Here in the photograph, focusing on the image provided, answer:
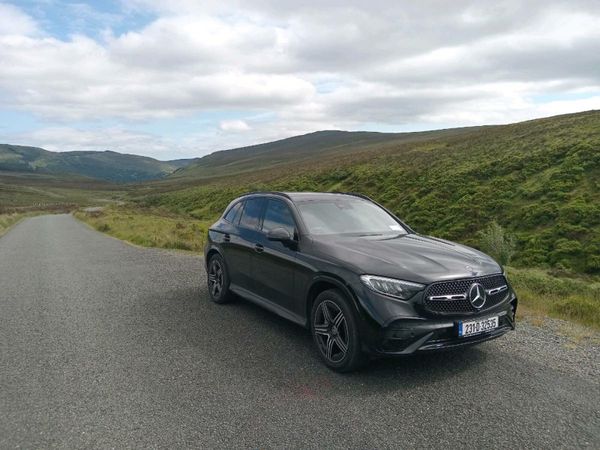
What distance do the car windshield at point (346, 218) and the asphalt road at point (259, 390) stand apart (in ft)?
4.60

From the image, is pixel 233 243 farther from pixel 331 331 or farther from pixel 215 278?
pixel 331 331

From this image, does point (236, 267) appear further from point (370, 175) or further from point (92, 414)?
point (370, 175)

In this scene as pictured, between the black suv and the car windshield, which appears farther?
the car windshield

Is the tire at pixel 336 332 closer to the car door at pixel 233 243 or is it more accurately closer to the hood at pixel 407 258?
the hood at pixel 407 258

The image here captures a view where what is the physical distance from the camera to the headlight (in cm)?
432

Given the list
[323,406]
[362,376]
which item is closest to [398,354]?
[362,376]

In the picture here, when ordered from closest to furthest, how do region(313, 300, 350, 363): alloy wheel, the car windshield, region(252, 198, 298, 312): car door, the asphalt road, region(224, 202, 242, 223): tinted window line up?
the asphalt road, region(313, 300, 350, 363): alloy wheel, region(252, 198, 298, 312): car door, the car windshield, region(224, 202, 242, 223): tinted window

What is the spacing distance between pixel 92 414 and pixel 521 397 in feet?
11.9

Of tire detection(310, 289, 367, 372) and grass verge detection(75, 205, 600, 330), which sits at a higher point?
tire detection(310, 289, 367, 372)

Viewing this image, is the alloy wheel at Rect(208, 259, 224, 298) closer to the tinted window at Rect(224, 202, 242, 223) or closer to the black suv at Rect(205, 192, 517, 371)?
the tinted window at Rect(224, 202, 242, 223)

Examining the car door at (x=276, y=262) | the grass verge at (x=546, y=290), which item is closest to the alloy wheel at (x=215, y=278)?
the car door at (x=276, y=262)

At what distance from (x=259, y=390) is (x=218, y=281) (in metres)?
3.42

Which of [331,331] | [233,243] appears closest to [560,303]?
[331,331]

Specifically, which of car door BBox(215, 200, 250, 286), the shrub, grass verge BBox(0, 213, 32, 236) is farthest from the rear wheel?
grass verge BBox(0, 213, 32, 236)
